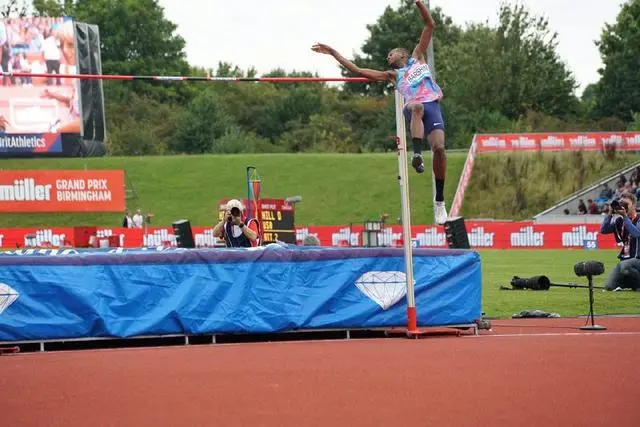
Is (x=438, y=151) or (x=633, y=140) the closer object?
(x=438, y=151)

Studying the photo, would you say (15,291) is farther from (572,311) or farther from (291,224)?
(291,224)

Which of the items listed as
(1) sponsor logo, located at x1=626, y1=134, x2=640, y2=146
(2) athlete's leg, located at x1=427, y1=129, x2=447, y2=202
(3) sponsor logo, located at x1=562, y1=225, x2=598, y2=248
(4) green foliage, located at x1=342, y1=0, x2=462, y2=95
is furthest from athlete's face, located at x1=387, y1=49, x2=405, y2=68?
(4) green foliage, located at x1=342, y1=0, x2=462, y2=95

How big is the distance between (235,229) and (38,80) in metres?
32.5

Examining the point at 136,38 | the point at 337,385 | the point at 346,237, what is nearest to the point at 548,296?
the point at 337,385

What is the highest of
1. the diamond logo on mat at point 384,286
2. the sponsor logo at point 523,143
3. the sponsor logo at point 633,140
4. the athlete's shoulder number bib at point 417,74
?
the sponsor logo at point 523,143

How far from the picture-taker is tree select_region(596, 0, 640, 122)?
74.9 metres

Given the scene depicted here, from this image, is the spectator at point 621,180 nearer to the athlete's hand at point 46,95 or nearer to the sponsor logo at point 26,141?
the athlete's hand at point 46,95

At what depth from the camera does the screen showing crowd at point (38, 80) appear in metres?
45.0

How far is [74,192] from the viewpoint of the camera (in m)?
48.2

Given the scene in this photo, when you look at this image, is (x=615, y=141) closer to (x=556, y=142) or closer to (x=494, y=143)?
(x=556, y=142)

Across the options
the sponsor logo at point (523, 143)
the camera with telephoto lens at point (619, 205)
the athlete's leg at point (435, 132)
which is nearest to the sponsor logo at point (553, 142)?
the sponsor logo at point (523, 143)

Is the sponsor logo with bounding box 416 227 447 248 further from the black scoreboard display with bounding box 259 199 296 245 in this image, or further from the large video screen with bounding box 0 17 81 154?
the large video screen with bounding box 0 17 81 154

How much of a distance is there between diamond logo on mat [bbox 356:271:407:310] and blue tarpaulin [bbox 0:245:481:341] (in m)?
0.01

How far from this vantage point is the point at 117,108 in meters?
77.2
